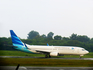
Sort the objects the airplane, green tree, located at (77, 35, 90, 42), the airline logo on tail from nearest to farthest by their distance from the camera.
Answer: the airplane
the airline logo on tail
green tree, located at (77, 35, 90, 42)

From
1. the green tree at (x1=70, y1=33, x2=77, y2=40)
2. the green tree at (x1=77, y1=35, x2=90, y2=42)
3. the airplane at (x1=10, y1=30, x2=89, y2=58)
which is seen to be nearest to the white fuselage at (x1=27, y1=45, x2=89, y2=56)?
the airplane at (x1=10, y1=30, x2=89, y2=58)

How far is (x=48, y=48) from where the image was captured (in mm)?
41469

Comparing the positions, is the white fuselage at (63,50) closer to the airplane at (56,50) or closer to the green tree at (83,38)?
the airplane at (56,50)

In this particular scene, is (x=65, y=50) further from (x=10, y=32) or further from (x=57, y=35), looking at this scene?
(x=57, y=35)

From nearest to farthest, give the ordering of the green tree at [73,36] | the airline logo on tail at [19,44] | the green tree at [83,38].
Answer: the airline logo on tail at [19,44], the green tree at [83,38], the green tree at [73,36]

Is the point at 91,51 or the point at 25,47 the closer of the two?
the point at 25,47

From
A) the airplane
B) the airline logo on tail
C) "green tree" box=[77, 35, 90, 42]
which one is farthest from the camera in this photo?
"green tree" box=[77, 35, 90, 42]

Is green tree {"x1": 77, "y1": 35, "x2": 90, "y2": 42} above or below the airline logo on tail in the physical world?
above

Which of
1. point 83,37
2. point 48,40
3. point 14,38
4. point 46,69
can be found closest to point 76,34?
point 83,37

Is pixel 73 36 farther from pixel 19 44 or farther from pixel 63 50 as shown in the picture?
pixel 63 50

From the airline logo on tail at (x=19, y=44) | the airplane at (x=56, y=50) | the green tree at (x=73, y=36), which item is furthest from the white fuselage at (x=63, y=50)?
the green tree at (x=73, y=36)

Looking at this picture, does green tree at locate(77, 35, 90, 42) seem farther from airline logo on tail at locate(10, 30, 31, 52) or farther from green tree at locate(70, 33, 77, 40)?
airline logo on tail at locate(10, 30, 31, 52)

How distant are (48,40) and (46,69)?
2219 inches

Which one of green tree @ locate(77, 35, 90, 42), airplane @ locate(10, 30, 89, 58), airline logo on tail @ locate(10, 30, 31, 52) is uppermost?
green tree @ locate(77, 35, 90, 42)
